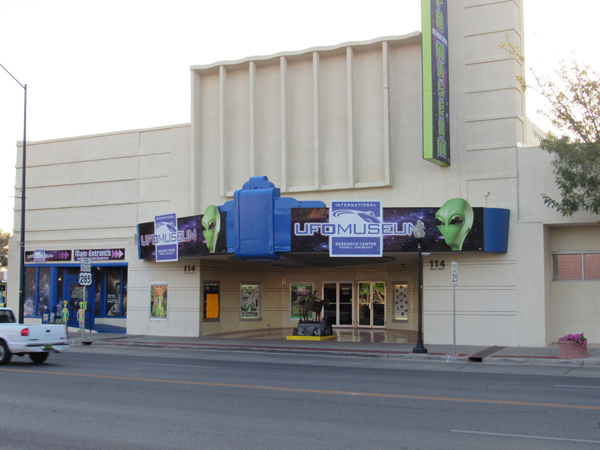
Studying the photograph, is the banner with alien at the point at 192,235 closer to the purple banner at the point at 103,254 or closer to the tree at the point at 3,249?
the purple banner at the point at 103,254

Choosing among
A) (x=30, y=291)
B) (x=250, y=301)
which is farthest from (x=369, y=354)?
(x=30, y=291)

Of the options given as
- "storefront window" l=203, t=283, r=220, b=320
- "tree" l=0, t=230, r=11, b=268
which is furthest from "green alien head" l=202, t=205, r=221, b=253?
"tree" l=0, t=230, r=11, b=268

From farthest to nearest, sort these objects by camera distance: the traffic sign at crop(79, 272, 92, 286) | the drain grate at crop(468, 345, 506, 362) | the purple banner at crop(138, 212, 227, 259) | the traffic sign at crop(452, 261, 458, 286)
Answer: the traffic sign at crop(79, 272, 92, 286), the purple banner at crop(138, 212, 227, 259), the traffic sign at crop(452, 261, 458, 286), the drain grate at crop(468, 345, 506, 362)

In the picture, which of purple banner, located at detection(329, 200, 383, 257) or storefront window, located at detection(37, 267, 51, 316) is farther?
storefront window, located at detection(37, 267, 51, 316)

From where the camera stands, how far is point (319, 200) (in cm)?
2570

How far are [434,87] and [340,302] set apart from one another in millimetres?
14529

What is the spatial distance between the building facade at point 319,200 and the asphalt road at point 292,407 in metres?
6.73

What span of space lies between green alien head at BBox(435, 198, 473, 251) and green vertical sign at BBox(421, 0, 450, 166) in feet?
5.69

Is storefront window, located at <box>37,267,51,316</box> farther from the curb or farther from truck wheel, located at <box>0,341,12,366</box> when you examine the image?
truck wheel, located at <box>0,341,12,366</box>

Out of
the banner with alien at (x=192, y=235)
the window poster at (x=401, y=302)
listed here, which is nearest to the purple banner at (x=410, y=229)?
the banner with alien at (x=192, y=235)

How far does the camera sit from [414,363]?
1950 cm

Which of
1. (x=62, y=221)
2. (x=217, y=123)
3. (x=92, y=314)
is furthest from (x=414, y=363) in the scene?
(x=62, y=221)

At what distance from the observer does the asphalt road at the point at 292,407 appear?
8195 millimetres

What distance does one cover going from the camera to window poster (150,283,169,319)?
29.0 meters
